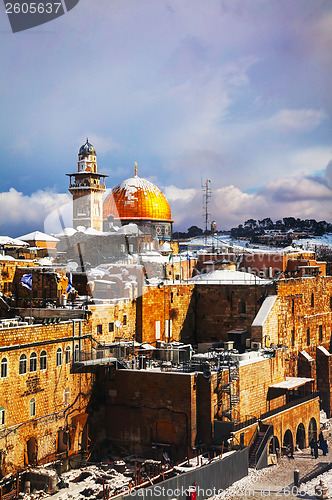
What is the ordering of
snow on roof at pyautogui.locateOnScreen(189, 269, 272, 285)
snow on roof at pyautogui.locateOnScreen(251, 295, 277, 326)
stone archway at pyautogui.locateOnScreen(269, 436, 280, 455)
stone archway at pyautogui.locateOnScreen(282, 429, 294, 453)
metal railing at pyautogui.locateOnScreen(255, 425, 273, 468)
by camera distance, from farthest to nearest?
snow on roof at pyautogui.locateOnScreen(189, 269, 272, 285)
snow on roof at pyautogui.locateOnScreen(251, 295, 277, 326)
stone archway at pyautogui.locateOnScreen(282, 429, 294, 453)
stone archway at pyautogui.locateOnScreen(269, 436, 280, 455)
metal railing at pyautogui.locateOnScreen(255, 425, 273, 468)

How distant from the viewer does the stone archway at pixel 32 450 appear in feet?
82.0

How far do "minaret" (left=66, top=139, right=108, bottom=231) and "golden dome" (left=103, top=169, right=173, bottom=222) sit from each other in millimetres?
1042

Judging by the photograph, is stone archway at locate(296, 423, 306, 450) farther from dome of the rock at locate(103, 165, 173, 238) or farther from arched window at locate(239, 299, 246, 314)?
dome of the rock at locate(103, 165, 173, 238)

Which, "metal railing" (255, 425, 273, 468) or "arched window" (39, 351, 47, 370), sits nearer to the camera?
"arched window" (39, 351, 47, 370)

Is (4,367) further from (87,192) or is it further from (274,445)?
(87,192)

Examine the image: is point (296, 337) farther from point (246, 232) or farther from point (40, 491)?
point (246, 232)

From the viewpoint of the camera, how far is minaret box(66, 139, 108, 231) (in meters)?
54.4

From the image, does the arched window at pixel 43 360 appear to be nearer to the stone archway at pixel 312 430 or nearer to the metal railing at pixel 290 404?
the metal railing at pixel 290 404

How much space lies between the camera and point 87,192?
54406 millimetres

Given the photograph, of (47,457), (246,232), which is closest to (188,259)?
(47,457)

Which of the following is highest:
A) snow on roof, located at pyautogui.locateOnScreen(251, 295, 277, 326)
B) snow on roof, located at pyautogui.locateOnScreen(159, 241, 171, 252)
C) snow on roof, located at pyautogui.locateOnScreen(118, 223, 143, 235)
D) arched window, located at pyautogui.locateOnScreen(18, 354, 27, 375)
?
snow on roof, located at pyautogui.locateOnScreen(118, 223, 143, 235)

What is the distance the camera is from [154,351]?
30844mm

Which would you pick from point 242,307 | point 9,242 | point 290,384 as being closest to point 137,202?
point 9,242

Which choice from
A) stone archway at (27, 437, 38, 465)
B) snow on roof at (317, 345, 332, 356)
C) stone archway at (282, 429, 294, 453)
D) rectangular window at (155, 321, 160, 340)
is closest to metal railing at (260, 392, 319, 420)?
stone archway at (282, 429, 294, 453)
